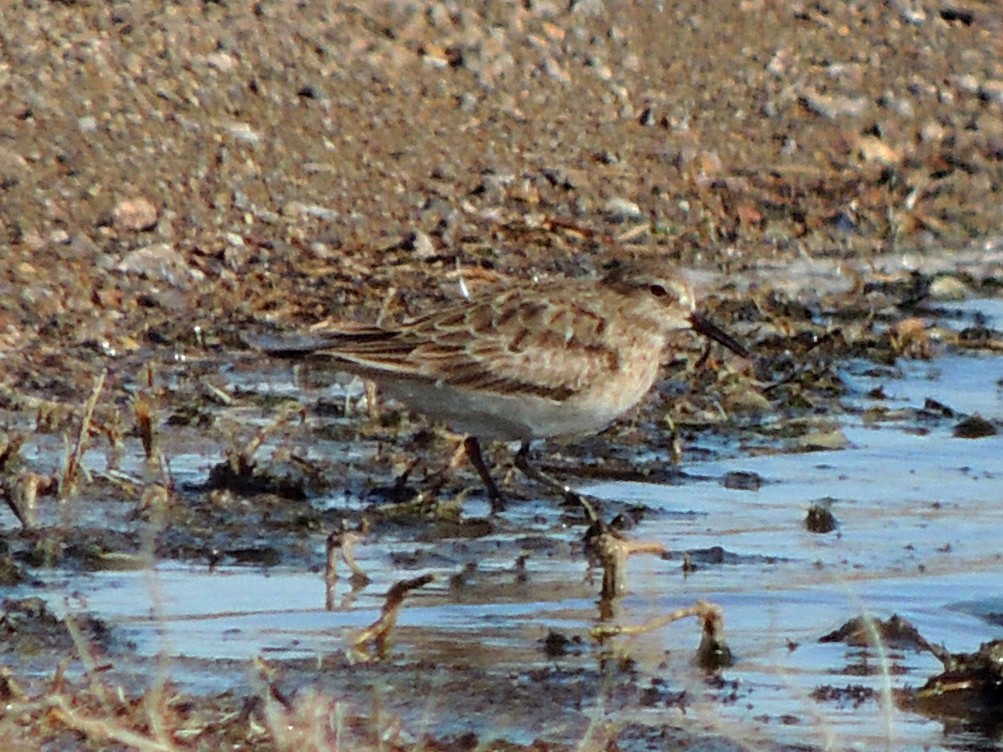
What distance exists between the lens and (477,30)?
13797 millimetres

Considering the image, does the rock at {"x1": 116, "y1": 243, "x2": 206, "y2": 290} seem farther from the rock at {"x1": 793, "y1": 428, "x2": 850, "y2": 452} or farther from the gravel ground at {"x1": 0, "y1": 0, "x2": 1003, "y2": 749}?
the rock at {"x1": 793, "y1": 428, "x2": 850, "y2": 452}

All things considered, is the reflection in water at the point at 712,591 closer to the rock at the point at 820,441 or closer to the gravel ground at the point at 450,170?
the rock at the point at 820,441

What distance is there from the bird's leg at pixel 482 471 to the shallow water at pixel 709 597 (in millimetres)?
83

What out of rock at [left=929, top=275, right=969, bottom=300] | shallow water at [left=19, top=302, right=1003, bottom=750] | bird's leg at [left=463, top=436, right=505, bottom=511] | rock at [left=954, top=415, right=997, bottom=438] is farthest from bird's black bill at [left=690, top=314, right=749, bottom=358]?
rock at [left=929, top=275, right=969, bottom=300]

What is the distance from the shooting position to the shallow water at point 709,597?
597 centimetres

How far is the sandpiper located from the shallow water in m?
0.30

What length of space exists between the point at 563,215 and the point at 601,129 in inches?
50.9

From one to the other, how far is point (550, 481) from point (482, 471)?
26cm

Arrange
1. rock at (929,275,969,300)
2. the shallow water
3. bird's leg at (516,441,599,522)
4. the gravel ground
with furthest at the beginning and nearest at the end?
rock at (929,275,969,300) → the gravel ground → bird's leg at (516,441,599,522) → the shallow water

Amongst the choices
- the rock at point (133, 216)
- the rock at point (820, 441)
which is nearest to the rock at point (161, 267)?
the rock at point (133, 216)

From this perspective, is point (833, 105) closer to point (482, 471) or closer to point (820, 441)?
point (820, 441)

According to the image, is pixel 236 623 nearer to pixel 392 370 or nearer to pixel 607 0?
pixel 392 370

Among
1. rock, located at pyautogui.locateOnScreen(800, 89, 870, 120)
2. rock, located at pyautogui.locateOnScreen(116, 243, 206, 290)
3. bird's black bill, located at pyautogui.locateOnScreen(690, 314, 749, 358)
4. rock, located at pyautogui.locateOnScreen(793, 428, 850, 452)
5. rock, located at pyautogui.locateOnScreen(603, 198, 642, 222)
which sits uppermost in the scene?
rock, located at pyautogui.locateOnScreen(800, 89, 870, 120)

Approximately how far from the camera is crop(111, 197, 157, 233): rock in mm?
10648
